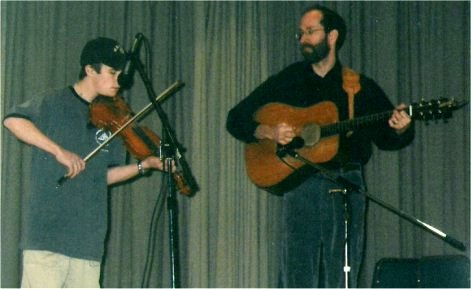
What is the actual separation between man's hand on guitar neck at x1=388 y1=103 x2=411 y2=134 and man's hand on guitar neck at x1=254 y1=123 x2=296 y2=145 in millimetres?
536

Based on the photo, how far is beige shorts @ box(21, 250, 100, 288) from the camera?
289 centimetres

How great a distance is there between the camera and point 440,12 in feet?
15.3

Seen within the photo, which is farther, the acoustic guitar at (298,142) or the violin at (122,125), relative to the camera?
the acoustic guitar at (298,142)

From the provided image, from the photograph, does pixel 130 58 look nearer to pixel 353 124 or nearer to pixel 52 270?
pixel 52 270

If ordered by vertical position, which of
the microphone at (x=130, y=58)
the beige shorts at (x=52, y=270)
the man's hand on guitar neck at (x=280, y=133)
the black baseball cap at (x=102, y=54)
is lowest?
the beige shorts at (x=52, y=270)

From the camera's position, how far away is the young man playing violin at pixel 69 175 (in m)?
2.90

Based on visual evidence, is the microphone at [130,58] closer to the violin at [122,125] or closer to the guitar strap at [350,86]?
the violin at [122,125]

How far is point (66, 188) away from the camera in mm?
2967

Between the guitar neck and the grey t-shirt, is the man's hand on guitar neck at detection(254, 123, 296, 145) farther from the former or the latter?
the grey t-shirt

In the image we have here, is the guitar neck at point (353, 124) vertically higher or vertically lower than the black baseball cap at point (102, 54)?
lower

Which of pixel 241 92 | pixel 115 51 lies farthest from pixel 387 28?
pixel 115 51

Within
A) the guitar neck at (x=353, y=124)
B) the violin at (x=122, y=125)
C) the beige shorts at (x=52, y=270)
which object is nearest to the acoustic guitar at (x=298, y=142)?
the guitar neck at (x=353, y=124)

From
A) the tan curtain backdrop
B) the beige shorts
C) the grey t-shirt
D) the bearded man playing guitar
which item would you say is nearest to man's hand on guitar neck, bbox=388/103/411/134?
the bearded man playing guitar

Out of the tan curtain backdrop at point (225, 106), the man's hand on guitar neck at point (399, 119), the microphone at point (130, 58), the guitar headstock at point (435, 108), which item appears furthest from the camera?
the tan curtain backdrop at point (225, 106)
